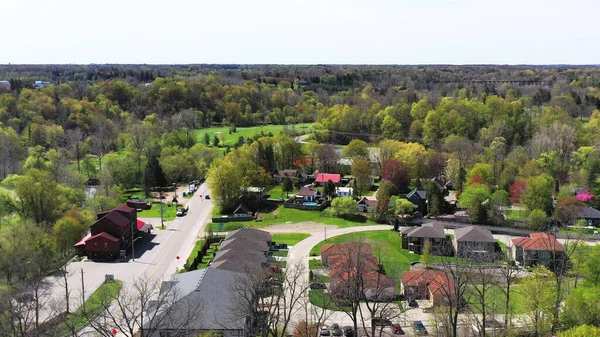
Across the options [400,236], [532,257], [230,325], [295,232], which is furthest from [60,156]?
[532,257]

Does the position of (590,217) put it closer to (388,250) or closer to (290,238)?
(388,250)

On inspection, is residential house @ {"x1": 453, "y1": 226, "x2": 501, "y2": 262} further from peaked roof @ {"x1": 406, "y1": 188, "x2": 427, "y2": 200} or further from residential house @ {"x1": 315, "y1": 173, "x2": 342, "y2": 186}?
residential house @ {"x1": 315, "y1": 173, "x2": 342, "y2": 186}

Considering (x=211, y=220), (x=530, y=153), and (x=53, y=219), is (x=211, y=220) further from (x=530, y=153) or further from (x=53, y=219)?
(x=530, y=153)

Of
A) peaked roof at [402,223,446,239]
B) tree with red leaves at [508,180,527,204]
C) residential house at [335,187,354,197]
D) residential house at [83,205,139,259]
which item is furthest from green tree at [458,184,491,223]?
residential house at [83,205,139,259]

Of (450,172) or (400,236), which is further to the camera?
(450,172)

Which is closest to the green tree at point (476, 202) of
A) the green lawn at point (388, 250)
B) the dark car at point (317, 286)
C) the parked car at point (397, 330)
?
the green lawn at point (388, 250)

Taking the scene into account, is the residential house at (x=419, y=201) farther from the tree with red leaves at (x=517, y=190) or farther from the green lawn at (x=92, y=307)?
the green lawn at (x=92, y=307)

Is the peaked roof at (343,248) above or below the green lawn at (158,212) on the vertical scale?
above
